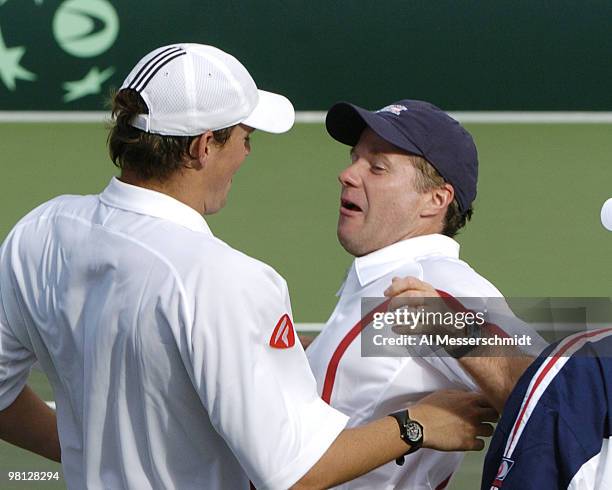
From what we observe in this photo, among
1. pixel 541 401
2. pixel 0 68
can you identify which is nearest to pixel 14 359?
pixel 541 401

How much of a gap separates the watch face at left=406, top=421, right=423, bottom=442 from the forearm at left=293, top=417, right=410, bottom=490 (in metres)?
0.02

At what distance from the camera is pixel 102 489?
11.0 ft

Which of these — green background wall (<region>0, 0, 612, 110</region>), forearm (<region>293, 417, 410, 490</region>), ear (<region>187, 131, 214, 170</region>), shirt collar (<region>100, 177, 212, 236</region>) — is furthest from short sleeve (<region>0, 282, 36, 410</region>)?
green background wall (<region>0, 0, 612, 110</region>)

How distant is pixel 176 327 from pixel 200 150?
0.51 meters

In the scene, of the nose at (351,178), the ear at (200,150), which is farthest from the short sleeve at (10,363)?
the nose at (351,178)

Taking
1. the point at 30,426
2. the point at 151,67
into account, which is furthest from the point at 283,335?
the point at 30,426

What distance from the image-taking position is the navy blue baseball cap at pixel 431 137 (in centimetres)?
406

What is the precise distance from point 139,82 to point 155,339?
0.68m

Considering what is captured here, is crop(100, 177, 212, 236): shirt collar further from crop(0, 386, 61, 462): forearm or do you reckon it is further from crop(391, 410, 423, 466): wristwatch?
crop(0, 386, 61, 462): forearm

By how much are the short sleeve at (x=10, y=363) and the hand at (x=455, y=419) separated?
3.47ft

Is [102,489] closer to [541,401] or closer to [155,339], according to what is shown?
[155,339]

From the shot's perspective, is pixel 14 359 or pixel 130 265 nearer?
pixel 130 265

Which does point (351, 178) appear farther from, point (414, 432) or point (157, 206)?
point (414, 432)

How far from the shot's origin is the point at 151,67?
340 cm
